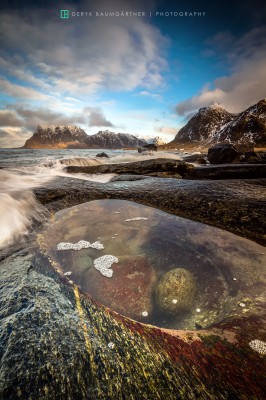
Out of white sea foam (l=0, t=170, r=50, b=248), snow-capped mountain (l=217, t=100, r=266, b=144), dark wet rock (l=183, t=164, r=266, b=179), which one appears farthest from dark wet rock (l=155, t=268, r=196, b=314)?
snow-capped mountain (l=217, t=100, r=266, b=144)

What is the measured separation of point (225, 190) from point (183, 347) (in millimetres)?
4151

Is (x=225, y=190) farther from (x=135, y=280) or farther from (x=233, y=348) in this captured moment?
(x=233, y=348)

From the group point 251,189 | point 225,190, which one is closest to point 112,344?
point 225,190

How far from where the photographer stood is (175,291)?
2434 mm

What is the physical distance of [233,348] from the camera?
160 centimetres

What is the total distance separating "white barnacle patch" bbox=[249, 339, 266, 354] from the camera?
5.22 feet

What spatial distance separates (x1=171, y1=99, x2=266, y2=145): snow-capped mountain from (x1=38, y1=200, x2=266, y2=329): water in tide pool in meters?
128

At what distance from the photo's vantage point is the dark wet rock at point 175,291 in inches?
90.0

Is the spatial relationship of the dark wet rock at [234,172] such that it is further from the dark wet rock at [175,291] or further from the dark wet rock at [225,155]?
the dark wet rock at [225,155]

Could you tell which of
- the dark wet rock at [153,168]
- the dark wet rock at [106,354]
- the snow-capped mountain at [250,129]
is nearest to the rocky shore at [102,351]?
the dark wet rock at [106,354]

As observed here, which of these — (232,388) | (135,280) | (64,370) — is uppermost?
(64,370)

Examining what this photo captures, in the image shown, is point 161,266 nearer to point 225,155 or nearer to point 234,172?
point 234,172

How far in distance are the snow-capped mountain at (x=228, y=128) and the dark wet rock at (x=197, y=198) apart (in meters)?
126

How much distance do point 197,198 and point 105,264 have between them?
2.81 meters
